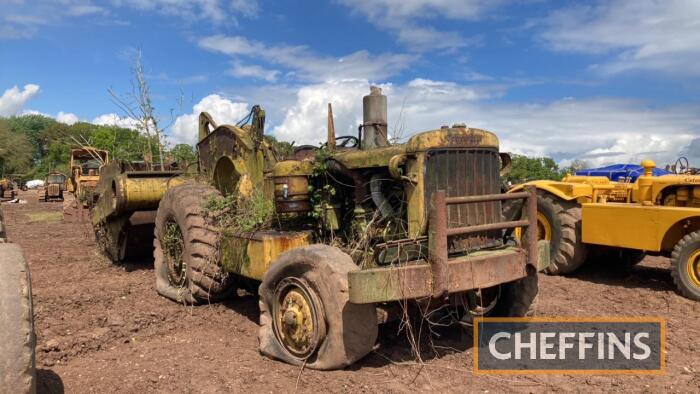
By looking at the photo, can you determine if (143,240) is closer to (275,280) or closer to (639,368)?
(275,280)

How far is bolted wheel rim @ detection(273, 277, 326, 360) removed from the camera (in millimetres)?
3951

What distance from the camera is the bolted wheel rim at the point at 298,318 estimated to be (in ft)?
13.0

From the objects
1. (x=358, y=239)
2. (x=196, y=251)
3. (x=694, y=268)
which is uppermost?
(x=358, y=239)

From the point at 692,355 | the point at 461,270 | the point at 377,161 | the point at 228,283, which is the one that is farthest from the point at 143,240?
the point at 692,355

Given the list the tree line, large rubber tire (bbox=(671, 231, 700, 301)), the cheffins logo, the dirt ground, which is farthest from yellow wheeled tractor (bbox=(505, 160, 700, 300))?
the tree line

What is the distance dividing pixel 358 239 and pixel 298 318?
94 cm

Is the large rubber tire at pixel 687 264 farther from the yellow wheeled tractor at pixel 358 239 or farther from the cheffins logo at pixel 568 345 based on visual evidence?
the yellow wheeled tractor at pixel 358 239

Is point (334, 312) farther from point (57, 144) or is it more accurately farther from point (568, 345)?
point (57, 144)

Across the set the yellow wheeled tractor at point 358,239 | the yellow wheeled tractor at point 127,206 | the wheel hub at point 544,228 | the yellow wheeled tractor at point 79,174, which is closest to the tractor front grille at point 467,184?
the yellow wheeled tractor at point 358,239

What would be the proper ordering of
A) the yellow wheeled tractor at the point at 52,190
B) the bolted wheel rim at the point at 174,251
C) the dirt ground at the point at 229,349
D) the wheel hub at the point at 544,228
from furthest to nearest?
the yellow wheeled tractor at the point at 52,190
the wheel hub at the point at 544,228
the bolted wheel rim at the point at 174,251
the dirt ground at the point at 229,349

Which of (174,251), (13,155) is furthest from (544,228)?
(13,155)

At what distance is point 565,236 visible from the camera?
25.6ft

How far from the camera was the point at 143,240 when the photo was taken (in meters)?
8.29

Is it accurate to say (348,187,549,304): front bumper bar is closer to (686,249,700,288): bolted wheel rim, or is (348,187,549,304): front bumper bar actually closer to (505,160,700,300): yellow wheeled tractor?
(505,160,700,300): yellow wheeled tractor
